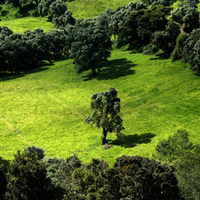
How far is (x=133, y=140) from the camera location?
54.2 m

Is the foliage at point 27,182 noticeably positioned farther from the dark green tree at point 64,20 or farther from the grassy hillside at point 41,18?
the grassy hillside at point 41,18

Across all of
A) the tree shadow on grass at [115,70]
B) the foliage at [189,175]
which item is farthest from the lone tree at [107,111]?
the tree shadow on grass at [115,70]

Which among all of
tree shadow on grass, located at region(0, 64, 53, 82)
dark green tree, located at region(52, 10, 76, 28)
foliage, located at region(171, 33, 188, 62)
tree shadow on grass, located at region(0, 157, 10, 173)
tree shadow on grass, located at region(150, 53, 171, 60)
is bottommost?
tree shadow on grass, located at region(0, 157, 10, 173)

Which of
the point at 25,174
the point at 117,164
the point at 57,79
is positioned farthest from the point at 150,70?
the point at 25,174

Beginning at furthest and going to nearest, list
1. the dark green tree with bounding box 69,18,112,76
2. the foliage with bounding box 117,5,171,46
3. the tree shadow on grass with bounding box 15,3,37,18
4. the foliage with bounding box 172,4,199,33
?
the tree shadow on grass with bounding box 15,3,37,18 → the foliage with bounding box 117,5,171,46 → the foliage with bounding box 172,4,199,33 → the dark green tree with bounding box 69,18,112,76

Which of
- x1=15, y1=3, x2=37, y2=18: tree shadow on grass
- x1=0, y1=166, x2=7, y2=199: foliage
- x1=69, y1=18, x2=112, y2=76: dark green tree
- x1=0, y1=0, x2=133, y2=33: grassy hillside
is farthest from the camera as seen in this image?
x1=15, y1=3, x2=37, y2=18: tree shadow on grass

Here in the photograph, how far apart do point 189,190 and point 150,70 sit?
62079mm

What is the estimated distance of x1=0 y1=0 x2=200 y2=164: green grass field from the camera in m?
54.1

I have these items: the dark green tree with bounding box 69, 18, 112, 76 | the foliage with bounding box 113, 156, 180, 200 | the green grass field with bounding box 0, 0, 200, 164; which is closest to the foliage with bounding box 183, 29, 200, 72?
the green grass field with bounding box 0, 0, 200, 164

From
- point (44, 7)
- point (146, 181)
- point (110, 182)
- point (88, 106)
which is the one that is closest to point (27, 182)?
point (110, 182)

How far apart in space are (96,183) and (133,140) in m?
25.2

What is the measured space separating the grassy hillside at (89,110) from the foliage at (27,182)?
19.0 m

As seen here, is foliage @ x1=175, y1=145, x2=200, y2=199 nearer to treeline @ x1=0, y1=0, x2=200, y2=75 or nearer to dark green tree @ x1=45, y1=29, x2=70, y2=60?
treeline @ x1=0, y1=0, x2=200, y2=75

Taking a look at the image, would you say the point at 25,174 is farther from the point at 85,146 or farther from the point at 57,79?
the point at 57,79
